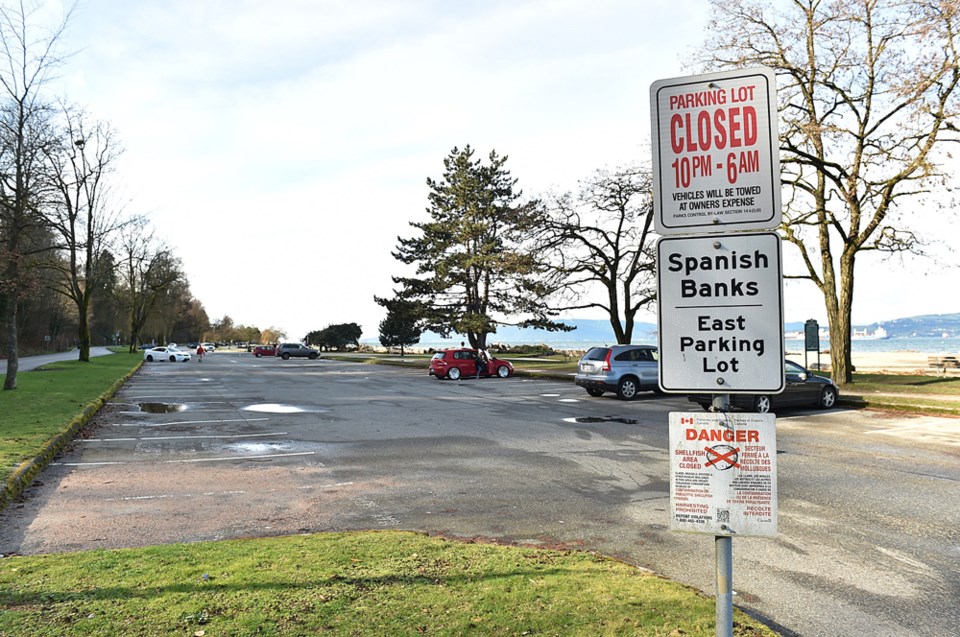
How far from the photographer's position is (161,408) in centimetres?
1789

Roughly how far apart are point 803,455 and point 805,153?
15.0 meters

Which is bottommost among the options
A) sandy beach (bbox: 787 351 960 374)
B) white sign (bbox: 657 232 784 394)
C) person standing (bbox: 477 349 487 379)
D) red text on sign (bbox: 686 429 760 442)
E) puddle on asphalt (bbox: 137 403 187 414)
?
sandy beach (bbox: 787 351 960 374)

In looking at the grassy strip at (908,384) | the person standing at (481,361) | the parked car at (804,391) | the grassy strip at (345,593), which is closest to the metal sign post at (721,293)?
the grassy strip at (345,593)

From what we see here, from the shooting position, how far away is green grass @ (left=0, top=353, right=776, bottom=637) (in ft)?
12.1

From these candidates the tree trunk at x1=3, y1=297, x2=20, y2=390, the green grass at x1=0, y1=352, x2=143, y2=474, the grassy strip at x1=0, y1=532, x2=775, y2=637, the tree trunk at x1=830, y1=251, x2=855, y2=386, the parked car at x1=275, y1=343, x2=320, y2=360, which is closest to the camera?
the grassy strip at x1=0, y1=532, x2=775, y2=637

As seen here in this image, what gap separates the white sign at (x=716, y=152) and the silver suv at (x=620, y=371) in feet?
60.3

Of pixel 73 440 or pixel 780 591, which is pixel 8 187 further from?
pixel 780 591

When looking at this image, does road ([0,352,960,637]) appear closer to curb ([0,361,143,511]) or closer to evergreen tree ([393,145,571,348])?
curb ([0,361,143,511])

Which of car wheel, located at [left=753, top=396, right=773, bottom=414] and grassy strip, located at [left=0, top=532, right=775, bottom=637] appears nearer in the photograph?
car wheel, located at [left=753, top=396, right=773, bottom=414]

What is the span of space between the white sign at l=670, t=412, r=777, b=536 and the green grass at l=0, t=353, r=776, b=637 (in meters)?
1.46

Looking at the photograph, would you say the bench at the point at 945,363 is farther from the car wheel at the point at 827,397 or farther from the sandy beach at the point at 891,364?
the car wheel at the point at 827,397

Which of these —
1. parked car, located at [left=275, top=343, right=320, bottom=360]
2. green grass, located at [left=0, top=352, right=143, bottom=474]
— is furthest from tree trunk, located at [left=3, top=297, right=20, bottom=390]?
parked car, located at [left=275, top=343, right=320, bottom=360]

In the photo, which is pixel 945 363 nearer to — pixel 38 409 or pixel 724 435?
pixel 724 435

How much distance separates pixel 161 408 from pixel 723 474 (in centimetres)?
1826
